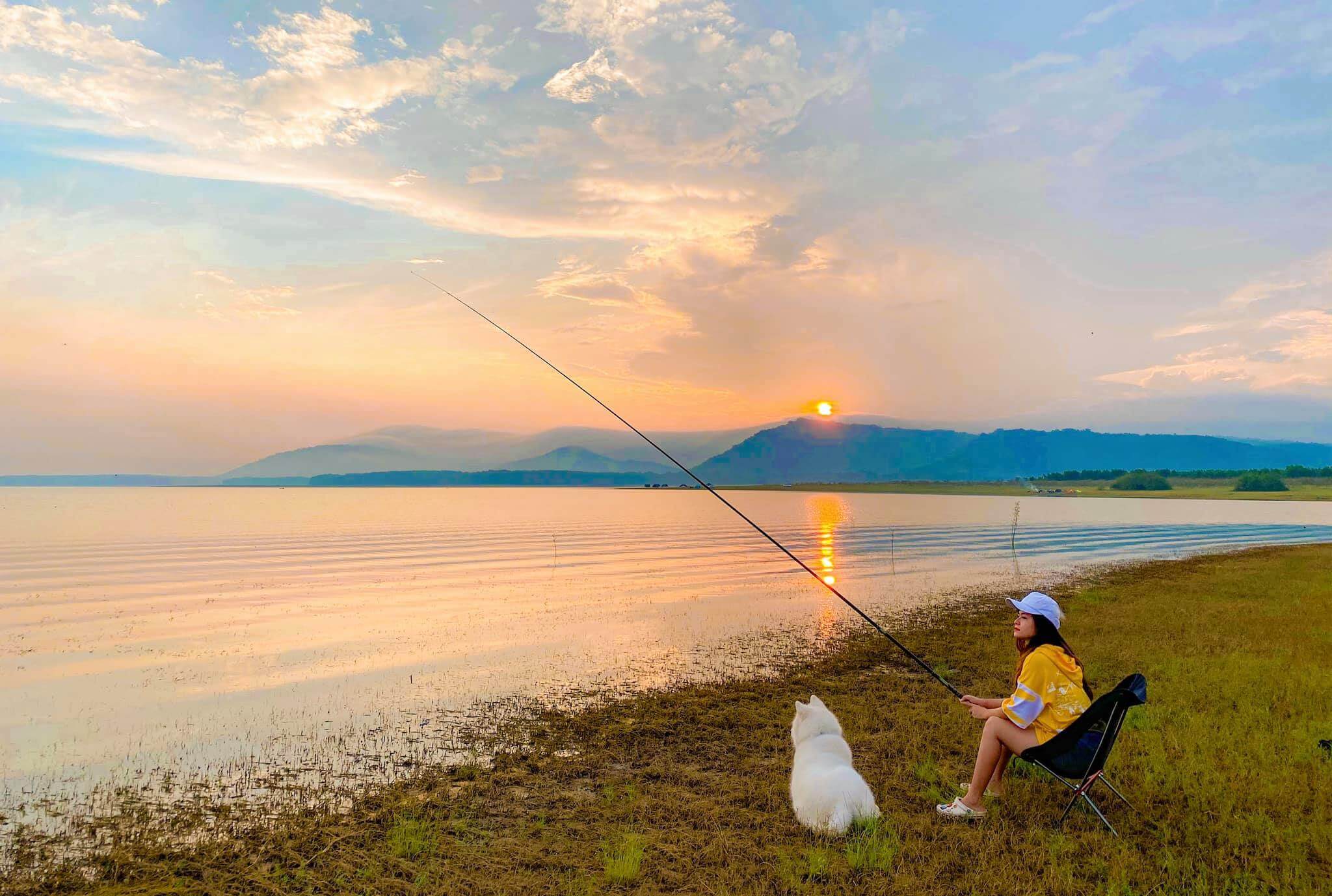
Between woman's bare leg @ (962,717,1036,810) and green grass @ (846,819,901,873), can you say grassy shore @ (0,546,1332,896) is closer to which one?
green grass @ (846,819,901,873)

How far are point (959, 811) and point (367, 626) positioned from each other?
55.2 feet

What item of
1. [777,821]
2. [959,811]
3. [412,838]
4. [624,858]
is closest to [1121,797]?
[959,811]

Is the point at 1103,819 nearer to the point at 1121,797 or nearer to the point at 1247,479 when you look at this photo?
the point at 1121,797

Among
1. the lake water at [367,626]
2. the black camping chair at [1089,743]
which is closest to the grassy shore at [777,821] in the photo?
the black camping chair at [1089,743]

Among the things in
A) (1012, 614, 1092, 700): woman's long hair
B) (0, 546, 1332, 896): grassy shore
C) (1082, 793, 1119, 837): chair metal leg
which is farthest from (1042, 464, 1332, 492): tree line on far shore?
(1012, 614, 1092, 700): woman's long hair

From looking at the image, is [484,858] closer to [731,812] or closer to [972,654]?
[731,812]

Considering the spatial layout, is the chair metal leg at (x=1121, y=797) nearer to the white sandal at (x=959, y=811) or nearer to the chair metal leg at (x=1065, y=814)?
the chair metal leg at (x=1065, y=814)

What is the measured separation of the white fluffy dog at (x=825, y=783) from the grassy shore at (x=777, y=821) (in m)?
0.15

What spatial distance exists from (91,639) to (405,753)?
13826 mm

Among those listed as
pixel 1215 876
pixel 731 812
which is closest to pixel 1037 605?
pixel 1215 876

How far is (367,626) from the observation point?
1972 cm

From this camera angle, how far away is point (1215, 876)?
5410 mm

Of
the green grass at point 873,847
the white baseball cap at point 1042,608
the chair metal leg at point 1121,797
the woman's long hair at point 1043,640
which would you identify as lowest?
the green grass at point 873,847

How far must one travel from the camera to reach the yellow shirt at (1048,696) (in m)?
6.20
